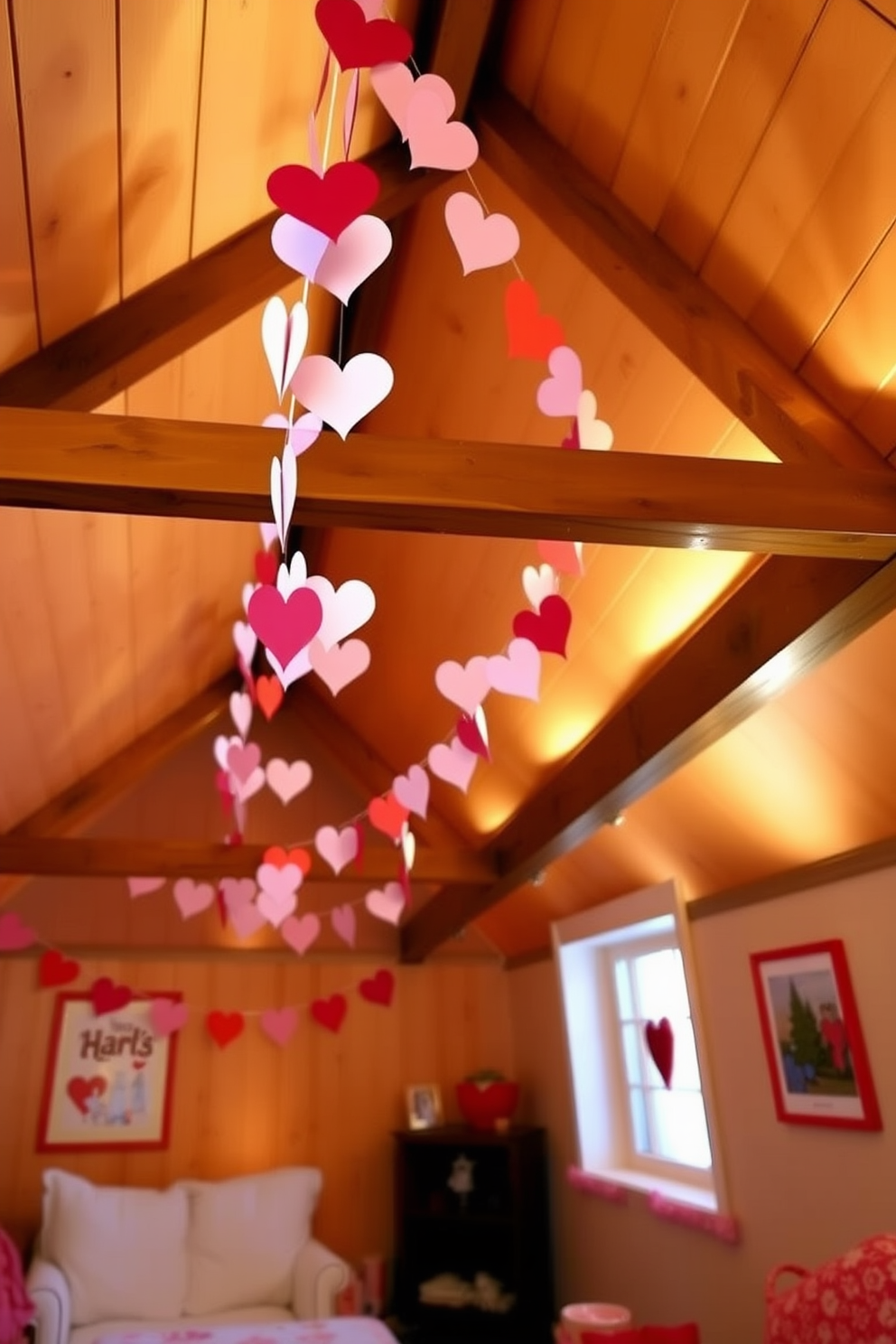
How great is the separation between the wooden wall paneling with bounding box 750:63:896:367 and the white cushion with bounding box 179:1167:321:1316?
3870mm

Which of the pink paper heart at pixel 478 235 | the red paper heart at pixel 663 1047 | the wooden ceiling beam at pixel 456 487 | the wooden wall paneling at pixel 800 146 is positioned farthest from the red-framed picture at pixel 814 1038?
the pink paper heart at pixel 478 235

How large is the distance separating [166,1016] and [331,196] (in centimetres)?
407

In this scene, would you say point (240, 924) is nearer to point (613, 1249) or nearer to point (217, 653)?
point (217, 653)

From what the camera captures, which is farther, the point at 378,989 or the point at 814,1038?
the point at 378,989

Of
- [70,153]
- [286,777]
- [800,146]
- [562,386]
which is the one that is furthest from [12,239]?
[286,777]

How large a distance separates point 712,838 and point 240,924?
73.4 inches

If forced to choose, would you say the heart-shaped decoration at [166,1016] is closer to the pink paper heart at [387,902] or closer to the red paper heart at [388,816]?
the pink paper heart at [387,902]

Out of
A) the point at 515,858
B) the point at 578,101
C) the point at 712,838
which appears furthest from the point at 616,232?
the point at 515,858

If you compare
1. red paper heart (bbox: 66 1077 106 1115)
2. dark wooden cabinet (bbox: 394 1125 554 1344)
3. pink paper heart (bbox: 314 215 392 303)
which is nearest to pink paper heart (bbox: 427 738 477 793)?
pink paper heart (bbox: 314 215 392 303)

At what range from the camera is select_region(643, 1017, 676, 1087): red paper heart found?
11.5 feet

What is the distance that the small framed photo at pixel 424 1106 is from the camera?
14.5 feet

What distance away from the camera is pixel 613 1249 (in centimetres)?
361

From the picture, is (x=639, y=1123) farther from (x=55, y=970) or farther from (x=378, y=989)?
(x=55, y=970)

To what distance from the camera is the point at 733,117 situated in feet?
5.09
